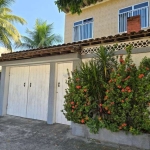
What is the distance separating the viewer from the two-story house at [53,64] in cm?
615

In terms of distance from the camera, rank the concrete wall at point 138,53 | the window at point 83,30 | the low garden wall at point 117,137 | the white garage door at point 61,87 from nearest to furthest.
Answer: the low garden wall at point 117,137
the concrete wall at point 138,53
the white garage door at point 61,87
the window at point 83,30

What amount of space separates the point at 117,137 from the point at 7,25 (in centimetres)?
1361

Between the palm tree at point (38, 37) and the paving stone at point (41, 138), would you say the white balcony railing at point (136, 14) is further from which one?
the palm tree at point (38, 37)

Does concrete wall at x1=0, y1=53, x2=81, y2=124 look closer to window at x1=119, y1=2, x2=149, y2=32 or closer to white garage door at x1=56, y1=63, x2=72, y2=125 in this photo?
white garage door at x1=56, y1=63, x2=72, y2=125

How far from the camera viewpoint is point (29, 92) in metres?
8.86

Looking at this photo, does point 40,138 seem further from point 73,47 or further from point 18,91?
point 18,91

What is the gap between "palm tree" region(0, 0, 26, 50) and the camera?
14.0m

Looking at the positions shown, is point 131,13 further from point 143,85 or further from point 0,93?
point 0,93

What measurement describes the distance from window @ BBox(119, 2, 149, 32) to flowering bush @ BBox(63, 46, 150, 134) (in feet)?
21.2

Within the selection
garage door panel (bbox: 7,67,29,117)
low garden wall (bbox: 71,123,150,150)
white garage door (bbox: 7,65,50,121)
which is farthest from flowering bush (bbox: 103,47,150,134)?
garage door panel (bbox: 7,67,29,117)

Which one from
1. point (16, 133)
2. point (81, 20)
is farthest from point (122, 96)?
point (81, 20)

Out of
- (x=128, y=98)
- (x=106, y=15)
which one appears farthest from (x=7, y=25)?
(x=128, y=98)

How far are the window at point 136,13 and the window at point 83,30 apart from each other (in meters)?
2.53

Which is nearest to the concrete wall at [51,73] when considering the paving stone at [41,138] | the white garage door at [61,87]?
the white garage door at [61,87]
